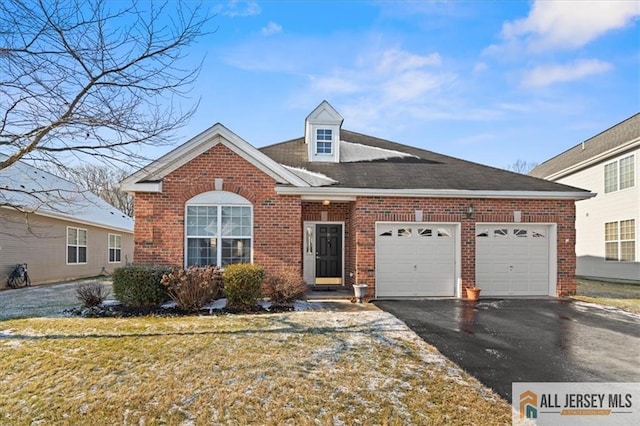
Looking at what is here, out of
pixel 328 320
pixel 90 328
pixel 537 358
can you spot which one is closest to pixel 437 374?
pixel 537 358

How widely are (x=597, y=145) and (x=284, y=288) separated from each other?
18972 millimetres

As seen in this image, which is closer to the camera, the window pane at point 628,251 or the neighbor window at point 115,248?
the window pane at point 628,251

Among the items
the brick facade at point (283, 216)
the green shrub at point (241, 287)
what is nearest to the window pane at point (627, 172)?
the brick facade at point (283, 216)

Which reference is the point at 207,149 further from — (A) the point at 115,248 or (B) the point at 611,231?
(B) the point at 611,231

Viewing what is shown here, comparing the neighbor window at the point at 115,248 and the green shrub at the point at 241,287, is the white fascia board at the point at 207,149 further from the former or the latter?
the neighbor window at the point at 115,248

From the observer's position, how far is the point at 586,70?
39.2 ft

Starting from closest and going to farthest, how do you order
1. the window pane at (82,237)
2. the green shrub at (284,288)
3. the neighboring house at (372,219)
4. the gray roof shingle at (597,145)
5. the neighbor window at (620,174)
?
the green shrub at (284,288) → the neighboring house at (372,219) → the neighbor window at (620,174) → the gray roof shingle at (597,145) → the window pane at (82,237)

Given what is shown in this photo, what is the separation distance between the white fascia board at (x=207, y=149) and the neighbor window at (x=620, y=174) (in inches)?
588

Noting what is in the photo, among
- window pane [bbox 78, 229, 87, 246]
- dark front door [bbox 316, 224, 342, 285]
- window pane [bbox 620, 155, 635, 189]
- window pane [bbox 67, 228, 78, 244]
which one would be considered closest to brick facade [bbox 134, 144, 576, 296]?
dark front door [bbox 316, 224, 342, 285]

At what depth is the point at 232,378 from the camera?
4.95 m

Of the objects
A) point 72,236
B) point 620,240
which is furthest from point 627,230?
point 72,236

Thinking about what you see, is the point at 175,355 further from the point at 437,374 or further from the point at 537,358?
the point at 537,358

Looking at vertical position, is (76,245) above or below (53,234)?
below

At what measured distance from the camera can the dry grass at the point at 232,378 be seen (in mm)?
4133
